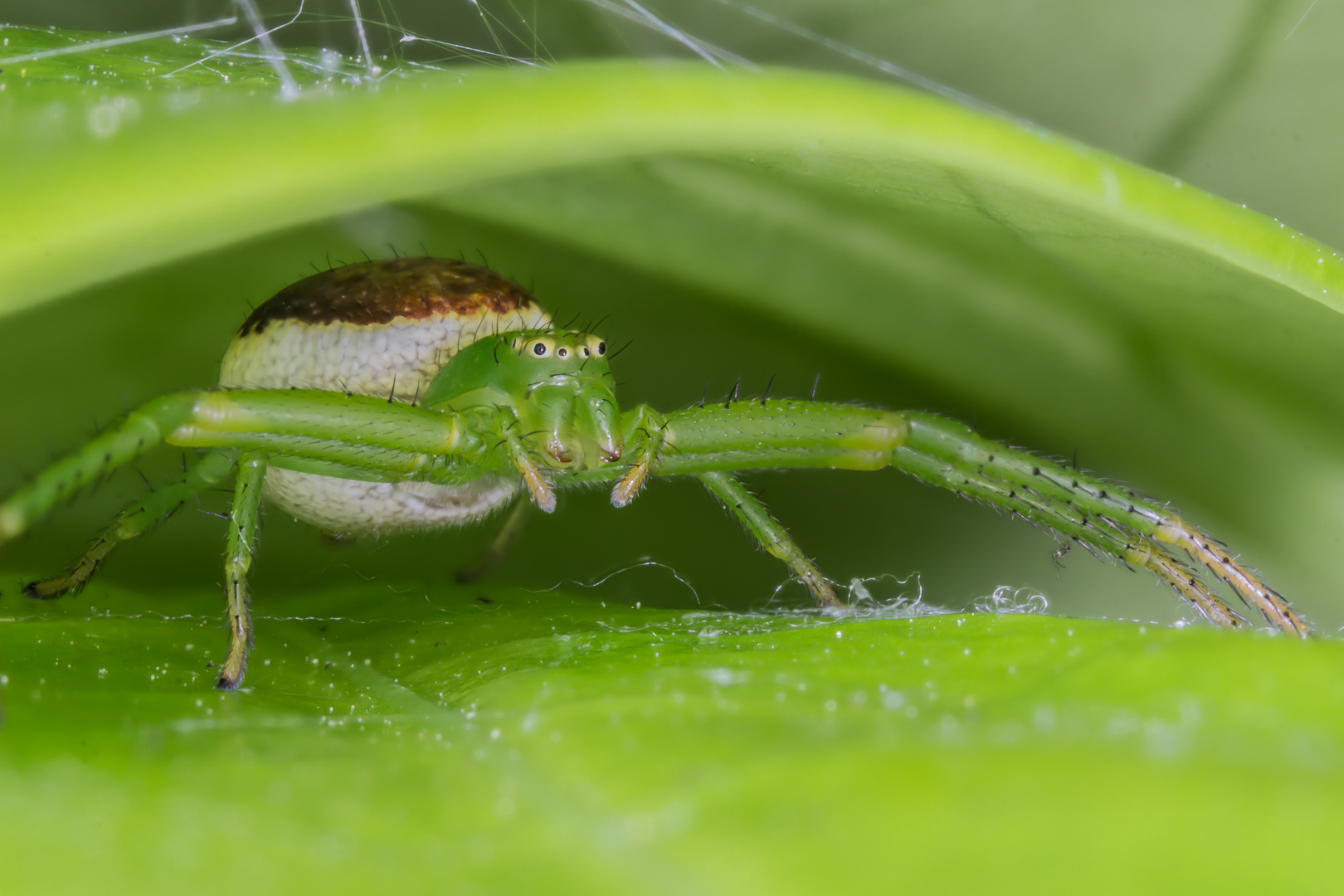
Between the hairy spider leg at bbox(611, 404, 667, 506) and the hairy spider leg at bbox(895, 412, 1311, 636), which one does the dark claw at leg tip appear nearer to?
the hairy spider leg at bbox(611, 404, 667, 506)

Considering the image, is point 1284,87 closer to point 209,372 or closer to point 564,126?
point 564,126

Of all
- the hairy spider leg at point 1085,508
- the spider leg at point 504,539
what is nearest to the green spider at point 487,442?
the hairy spider leg at point 1085,508

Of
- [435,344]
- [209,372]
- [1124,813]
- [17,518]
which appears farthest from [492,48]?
[1124,813]

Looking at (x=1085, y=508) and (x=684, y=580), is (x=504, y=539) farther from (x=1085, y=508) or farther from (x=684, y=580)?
(x=1085, y=508)

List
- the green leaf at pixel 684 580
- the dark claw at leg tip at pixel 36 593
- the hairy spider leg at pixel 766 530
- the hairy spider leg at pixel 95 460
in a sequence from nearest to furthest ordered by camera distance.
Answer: the green leaf at pixel 684 580 → the hairy spider leg at pixel 95 460 → the dark claw at leg tip at pixel 36 593 → the hairy spider leg at pixel 766 530

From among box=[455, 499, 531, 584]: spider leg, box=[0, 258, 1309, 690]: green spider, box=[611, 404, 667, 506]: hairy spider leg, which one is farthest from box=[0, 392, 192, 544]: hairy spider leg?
box=[455, 499, 531, 584]: spider leg

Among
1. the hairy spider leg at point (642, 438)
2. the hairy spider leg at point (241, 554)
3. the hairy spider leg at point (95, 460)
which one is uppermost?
the hairy spider leg at point (642, 438)

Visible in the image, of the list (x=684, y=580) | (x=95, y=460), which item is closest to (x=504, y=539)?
(x=684, y=580)

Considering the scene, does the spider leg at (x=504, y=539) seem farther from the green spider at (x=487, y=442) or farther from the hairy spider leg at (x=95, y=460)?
the hairy spider leg at (x=95, y=460)
